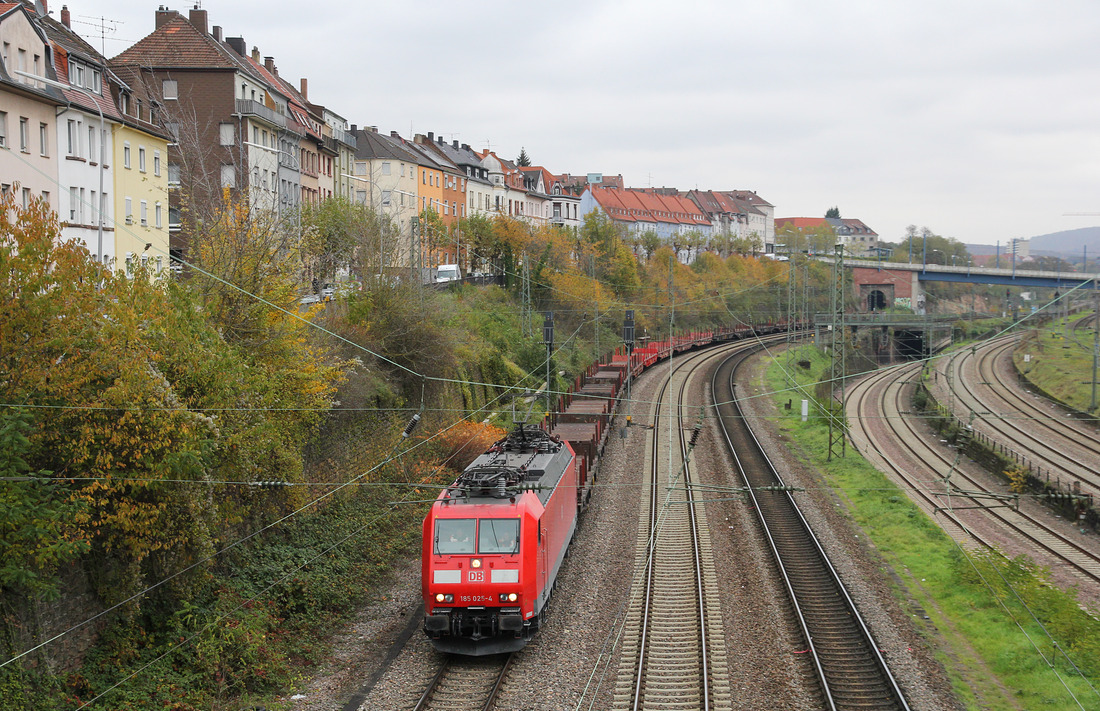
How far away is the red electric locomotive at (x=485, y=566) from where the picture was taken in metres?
15.4

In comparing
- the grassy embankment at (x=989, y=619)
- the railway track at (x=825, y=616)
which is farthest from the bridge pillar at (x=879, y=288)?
the grassy embankment at (x=989, y=619)

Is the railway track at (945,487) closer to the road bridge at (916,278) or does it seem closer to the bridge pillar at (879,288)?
the road bridge at (916,278)

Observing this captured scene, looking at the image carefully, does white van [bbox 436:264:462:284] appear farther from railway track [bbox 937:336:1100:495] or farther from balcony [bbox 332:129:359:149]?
railway track [bbox 937:336:1100:495]

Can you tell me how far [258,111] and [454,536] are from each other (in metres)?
35.8

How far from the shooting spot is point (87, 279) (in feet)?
43.4

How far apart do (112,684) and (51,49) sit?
2504cm

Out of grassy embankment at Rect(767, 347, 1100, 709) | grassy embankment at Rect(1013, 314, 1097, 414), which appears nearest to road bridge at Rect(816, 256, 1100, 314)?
grassy embankment at Rect(1013, 314, 1097, 414)

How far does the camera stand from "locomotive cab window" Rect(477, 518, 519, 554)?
15.7m

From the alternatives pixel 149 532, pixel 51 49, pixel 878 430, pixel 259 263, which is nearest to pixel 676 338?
pixel 878 430

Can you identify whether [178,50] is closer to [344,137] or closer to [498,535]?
[344,137]

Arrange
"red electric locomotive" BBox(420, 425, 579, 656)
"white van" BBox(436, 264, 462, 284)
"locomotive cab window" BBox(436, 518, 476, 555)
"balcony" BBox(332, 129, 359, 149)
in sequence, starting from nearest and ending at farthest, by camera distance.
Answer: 1. "red electric locomotive" BBox(420, 425, 579, 656)
2. "locomotive cab window" BBox(436, 518, 476, 555)
3. "white van" BBox(436, 264, 462, 284)
4. "balcony" BBox(332, 129, 359, 149)

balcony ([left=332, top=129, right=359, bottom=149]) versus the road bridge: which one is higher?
balcony ([left=332, top=129, right=359, bottom=149])

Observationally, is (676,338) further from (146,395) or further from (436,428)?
(146,395)

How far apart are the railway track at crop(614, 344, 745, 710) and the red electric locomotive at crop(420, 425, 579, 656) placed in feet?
6.48
